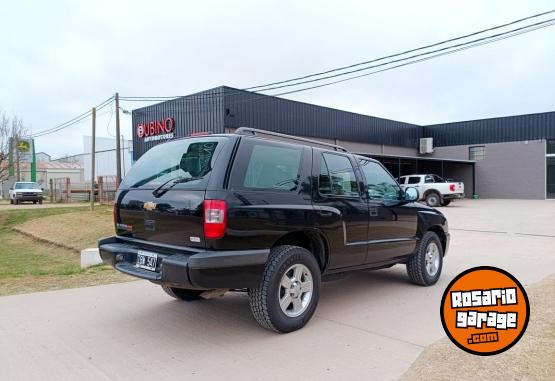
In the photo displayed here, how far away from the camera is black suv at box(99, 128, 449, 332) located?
363cm

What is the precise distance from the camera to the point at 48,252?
555 inches

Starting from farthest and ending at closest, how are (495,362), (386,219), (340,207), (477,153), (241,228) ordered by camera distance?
1. (477,153)
2. (386,219)
3. (340,207)
4. (241,228)
5. (495,362)

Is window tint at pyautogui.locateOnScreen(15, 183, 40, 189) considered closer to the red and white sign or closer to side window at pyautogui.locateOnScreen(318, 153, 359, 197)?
the red and white sign

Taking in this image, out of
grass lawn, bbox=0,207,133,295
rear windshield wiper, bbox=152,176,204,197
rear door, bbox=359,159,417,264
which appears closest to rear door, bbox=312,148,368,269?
rear door, bbox=359,159,417,264

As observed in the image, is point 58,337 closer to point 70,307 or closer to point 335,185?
point 70,307

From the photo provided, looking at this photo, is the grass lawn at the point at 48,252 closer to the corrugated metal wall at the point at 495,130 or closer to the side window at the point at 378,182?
the side window at the point at 378,182

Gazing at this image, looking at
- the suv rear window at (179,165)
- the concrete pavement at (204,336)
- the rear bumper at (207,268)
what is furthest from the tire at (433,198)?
the rear bumper at (207,268)

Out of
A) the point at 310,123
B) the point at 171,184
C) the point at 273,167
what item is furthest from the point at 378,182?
the point at 310,123

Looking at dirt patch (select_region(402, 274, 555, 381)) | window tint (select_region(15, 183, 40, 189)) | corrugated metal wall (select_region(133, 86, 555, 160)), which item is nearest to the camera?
dirt patch (select_region(402, 274, 555, 381))

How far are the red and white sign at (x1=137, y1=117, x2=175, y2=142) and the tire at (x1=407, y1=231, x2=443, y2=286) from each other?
761 inches

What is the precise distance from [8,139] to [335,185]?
121 feet

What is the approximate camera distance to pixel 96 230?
609 inches

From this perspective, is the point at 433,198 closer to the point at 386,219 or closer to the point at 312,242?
the point at 386,219

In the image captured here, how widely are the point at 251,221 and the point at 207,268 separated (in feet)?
1.84
